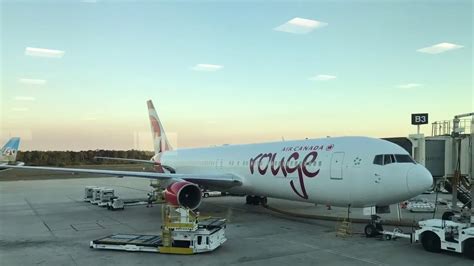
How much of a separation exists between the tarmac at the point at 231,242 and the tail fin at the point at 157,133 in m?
9.09

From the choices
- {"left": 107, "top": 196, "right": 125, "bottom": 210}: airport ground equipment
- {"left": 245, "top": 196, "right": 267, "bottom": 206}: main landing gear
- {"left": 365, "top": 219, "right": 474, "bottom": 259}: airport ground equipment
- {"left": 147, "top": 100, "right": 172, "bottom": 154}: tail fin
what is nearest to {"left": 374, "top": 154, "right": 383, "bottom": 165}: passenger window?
{"left": 365, "top": 219, "right": 474, "bottom": 259}: airport ground equipment

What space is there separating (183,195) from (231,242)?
3.54 m

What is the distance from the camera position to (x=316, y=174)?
13.3m

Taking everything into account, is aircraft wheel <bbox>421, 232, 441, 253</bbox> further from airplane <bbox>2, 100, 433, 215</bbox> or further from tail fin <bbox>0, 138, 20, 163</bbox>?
tail fin <bbox>0, 138, 20, 163</bbox>

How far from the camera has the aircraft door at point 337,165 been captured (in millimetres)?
12643

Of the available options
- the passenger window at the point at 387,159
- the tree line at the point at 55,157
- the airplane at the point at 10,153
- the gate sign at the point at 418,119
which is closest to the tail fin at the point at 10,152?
the airplane at the point at 10,153

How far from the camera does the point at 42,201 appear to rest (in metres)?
24.4

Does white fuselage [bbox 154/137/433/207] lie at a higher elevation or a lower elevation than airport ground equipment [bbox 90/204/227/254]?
higher

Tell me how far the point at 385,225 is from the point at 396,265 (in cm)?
582

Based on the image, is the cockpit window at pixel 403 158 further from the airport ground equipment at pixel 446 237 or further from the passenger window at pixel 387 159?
the airport ground equipment at pixel 446 237

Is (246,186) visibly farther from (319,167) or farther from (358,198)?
(358,198)

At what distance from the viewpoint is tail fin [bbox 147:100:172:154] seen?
1089 inches

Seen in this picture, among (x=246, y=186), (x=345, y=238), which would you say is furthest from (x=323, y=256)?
(x=246, y=186)

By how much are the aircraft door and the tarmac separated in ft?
6.10
